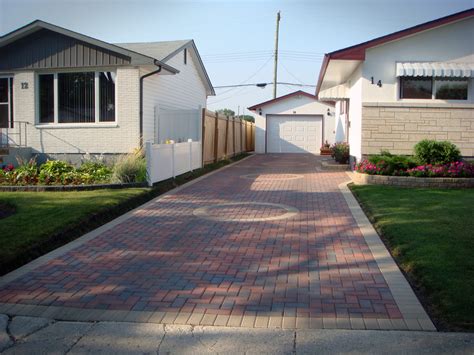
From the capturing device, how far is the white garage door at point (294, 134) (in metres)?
31.6

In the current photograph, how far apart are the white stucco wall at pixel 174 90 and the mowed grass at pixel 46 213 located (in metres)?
6.05

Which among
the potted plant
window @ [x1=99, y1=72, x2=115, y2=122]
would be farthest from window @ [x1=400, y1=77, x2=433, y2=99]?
the potted plant

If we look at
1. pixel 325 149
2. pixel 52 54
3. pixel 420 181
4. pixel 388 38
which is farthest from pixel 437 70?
pixel 325 149

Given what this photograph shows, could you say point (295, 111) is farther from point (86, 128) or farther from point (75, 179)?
point (75, 179)

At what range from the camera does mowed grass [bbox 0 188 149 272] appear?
7269 millimetres

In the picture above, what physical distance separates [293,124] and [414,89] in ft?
54.8

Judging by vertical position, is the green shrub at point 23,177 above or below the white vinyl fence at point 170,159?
below

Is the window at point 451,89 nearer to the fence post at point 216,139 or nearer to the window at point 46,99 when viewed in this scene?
the fence post at point 216,139

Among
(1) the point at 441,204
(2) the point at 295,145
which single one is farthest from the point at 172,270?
(2) the point at 295,145

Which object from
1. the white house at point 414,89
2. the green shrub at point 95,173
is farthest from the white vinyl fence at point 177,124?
the white house at point 414,89

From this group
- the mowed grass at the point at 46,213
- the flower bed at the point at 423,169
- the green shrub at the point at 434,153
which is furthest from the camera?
the green shrub at the point at 434,153

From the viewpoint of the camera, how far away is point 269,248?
289 inches

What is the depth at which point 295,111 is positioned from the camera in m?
31.6

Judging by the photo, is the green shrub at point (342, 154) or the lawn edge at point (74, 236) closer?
the lawn edge at point (74, 236)
